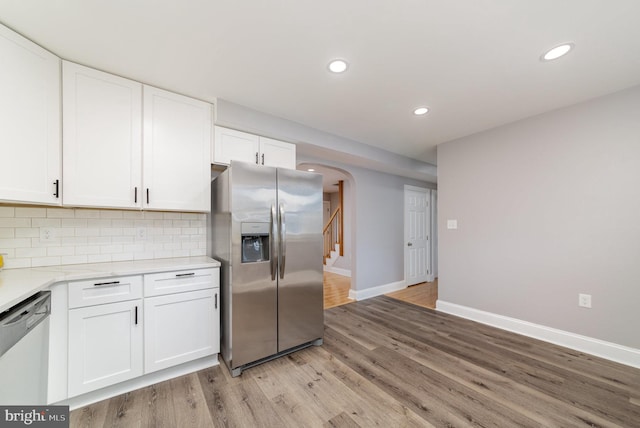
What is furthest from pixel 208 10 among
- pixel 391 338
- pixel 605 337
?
pixel 605 337

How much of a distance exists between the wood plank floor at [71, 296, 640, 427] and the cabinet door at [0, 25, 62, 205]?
1.53 meters

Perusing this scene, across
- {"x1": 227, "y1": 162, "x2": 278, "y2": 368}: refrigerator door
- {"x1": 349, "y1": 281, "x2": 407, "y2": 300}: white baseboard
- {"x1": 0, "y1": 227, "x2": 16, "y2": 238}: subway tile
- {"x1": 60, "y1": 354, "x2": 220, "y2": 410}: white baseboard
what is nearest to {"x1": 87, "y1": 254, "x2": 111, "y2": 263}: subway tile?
{"x1": 0, "y1": 227, "x2": 16, "y2": 238}: subway tile

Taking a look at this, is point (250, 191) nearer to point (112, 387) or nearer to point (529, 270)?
point (112, 387)

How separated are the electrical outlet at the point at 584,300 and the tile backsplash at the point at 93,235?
12.7 ft

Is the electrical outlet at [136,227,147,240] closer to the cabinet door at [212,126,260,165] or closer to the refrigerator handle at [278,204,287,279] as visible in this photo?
the cabinet door at [212,126,260,165]

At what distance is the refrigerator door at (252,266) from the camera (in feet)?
6.64

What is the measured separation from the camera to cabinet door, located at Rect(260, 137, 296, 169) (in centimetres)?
267

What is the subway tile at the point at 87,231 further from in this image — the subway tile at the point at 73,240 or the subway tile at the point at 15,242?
the subway tile at the point at 15,242

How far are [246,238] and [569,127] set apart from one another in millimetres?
3427

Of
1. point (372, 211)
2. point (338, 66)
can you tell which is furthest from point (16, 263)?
point (372, 211)

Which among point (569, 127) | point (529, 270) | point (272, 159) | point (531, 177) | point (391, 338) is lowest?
point (391, 338)

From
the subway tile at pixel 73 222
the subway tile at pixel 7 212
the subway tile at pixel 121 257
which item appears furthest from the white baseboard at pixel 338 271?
the subway tile at pixel 7 212

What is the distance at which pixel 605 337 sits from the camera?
2.26 m

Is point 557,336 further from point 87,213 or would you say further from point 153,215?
point 87,213
